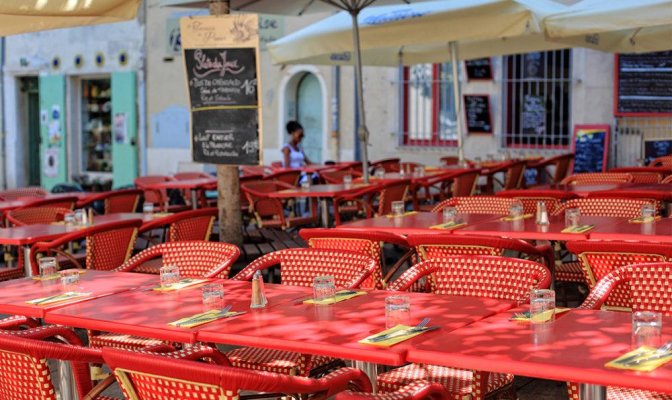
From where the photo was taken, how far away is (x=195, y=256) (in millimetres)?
5992

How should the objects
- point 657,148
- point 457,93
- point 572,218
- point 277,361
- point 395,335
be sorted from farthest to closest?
point 657,148 → point 457,93 → point 572,218 → point 277,361 → point 395,335

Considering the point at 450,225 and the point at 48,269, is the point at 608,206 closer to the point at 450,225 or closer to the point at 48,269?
the point at 450,225

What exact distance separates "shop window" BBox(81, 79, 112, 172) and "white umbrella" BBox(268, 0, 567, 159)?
9755 mm

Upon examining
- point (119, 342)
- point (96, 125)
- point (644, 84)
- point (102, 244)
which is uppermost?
point (644, 84)

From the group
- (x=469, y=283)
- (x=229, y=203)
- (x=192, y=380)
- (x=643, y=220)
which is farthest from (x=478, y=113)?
(x=192, y=380)

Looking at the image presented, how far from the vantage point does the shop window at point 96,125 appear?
22.1m

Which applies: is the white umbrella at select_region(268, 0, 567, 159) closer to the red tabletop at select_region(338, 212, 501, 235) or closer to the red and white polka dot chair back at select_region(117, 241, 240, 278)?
the red tabletop at select_region(338, 212, 501, 235)

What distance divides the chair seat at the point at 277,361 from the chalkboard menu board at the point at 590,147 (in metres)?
10.6

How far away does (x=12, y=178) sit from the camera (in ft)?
77.4

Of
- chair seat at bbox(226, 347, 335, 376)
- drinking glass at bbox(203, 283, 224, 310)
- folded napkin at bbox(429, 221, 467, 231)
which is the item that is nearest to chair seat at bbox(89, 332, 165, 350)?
chair seat at bbox(226, 347, 335, 376)

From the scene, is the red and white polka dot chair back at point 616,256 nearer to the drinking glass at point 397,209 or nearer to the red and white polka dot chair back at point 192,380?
the red and white polka dot chair back at point 192,380

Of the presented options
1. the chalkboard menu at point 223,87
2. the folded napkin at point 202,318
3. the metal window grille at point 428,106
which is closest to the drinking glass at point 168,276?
the folded napkin at point 202,318

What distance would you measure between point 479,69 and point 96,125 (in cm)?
911

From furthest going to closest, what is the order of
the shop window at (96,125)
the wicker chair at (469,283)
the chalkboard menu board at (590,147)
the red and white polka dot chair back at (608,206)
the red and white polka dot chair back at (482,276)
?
the shop window at (96,125) → the chalkboard menu board at (590,147) → the red and white polka dot chair back at (608,206) → the red and white polka dot chair back at (482,276) → the wicker chair at (469,283)
